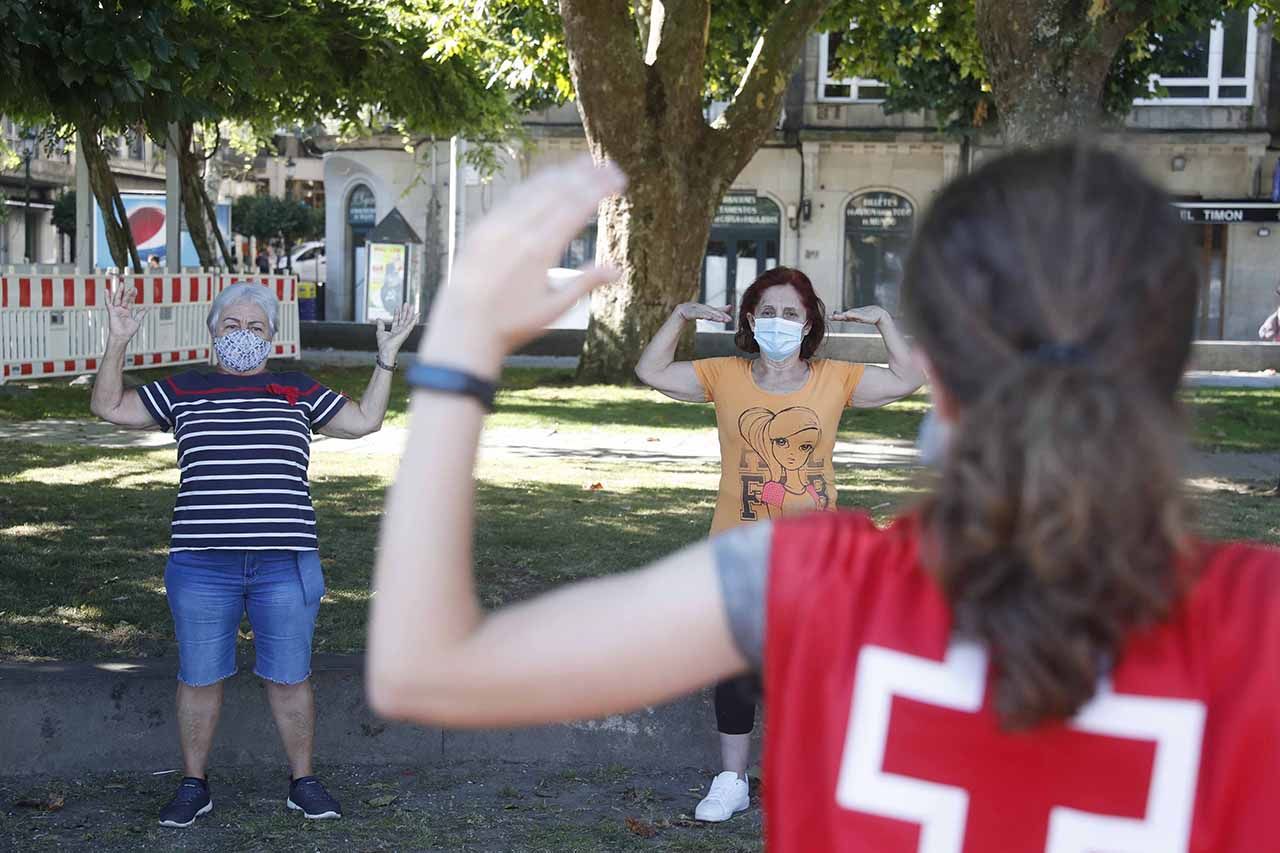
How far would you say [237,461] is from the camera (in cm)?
499

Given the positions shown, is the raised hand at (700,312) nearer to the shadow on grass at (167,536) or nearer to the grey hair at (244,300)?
the grey hair at (244,300)

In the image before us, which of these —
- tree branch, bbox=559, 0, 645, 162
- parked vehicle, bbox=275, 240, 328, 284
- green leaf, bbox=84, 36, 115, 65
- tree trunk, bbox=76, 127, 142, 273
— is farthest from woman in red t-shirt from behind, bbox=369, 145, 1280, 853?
parked vehicle, bbox=275, 240, 328, 284

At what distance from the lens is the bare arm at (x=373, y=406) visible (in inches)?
204

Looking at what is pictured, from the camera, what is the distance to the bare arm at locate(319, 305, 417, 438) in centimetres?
518

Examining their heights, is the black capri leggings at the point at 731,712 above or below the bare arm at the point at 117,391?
below

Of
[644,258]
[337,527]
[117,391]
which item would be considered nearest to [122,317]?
[117,391]

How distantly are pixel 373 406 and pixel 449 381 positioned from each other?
385 cm

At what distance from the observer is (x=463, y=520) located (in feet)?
4.64

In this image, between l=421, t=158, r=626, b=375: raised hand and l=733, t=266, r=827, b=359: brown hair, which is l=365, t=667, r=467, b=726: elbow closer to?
l=421, t=158, r=626, b=375: raised hand

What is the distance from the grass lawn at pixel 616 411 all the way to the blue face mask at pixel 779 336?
9.15 m

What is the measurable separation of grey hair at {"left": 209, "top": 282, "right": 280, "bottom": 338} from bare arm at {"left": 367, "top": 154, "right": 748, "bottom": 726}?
386cm

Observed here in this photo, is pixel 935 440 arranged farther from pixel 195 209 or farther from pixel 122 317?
pixel 195 209

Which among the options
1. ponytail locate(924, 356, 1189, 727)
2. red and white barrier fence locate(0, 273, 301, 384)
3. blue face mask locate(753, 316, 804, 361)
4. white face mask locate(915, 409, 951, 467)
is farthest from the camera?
red and white barrier fence locate(0, 273, 301, 384)

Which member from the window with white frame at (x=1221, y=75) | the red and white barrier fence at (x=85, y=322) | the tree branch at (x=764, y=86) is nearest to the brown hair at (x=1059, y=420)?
the red and white barrier fence at (x=85, y=322)
